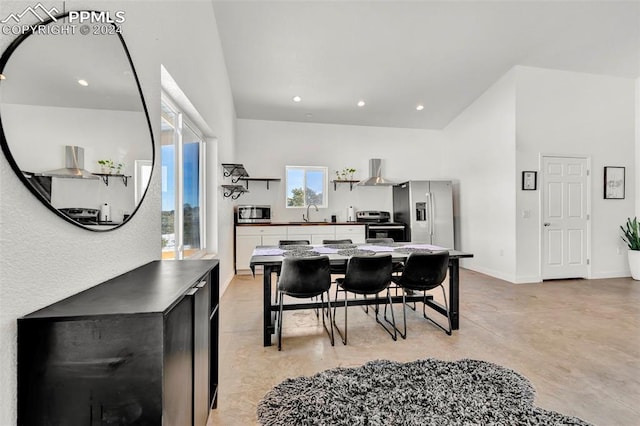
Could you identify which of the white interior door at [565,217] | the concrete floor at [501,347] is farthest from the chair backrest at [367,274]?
the white interior door at [565,217]

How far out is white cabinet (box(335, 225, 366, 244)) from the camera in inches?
222

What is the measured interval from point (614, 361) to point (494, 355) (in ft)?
3.00

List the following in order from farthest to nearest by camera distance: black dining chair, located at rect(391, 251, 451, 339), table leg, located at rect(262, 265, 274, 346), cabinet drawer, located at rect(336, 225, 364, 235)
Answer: cabinet drawer, located at rect(336, 225, 364, 235), black dining chair, located at rect(391, 251, 451, 339), table leg, located at rect(262, 265, 274, 346)

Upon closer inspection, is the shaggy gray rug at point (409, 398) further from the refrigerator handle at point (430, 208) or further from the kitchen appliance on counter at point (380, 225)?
the refrigerator handle at point (430, 208)

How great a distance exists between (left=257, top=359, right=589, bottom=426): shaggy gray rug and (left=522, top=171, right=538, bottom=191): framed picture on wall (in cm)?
369

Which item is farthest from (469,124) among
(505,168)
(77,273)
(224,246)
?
(77,273)

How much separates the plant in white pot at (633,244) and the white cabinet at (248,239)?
6.24 m

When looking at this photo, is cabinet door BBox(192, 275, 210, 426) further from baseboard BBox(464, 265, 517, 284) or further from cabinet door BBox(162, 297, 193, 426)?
baseboard BBox(464, 265, 517, 284)

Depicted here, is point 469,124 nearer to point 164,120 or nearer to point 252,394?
point 164,120

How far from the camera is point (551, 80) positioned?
4.82 meters

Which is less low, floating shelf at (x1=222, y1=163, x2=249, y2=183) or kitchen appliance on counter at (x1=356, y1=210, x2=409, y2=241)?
floating shelf at (x1=222, y1=163, x2=249, y2=183)

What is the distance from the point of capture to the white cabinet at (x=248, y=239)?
528 cm

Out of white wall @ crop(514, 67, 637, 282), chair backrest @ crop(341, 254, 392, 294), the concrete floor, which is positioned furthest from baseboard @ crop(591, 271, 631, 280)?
chair backrest @ crop(341, 254, 392, 294)

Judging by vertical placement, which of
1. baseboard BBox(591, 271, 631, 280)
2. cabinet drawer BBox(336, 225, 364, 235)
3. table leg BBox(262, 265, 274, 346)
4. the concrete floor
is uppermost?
cabinet drawer BBox(336, 225, 364, 235)
